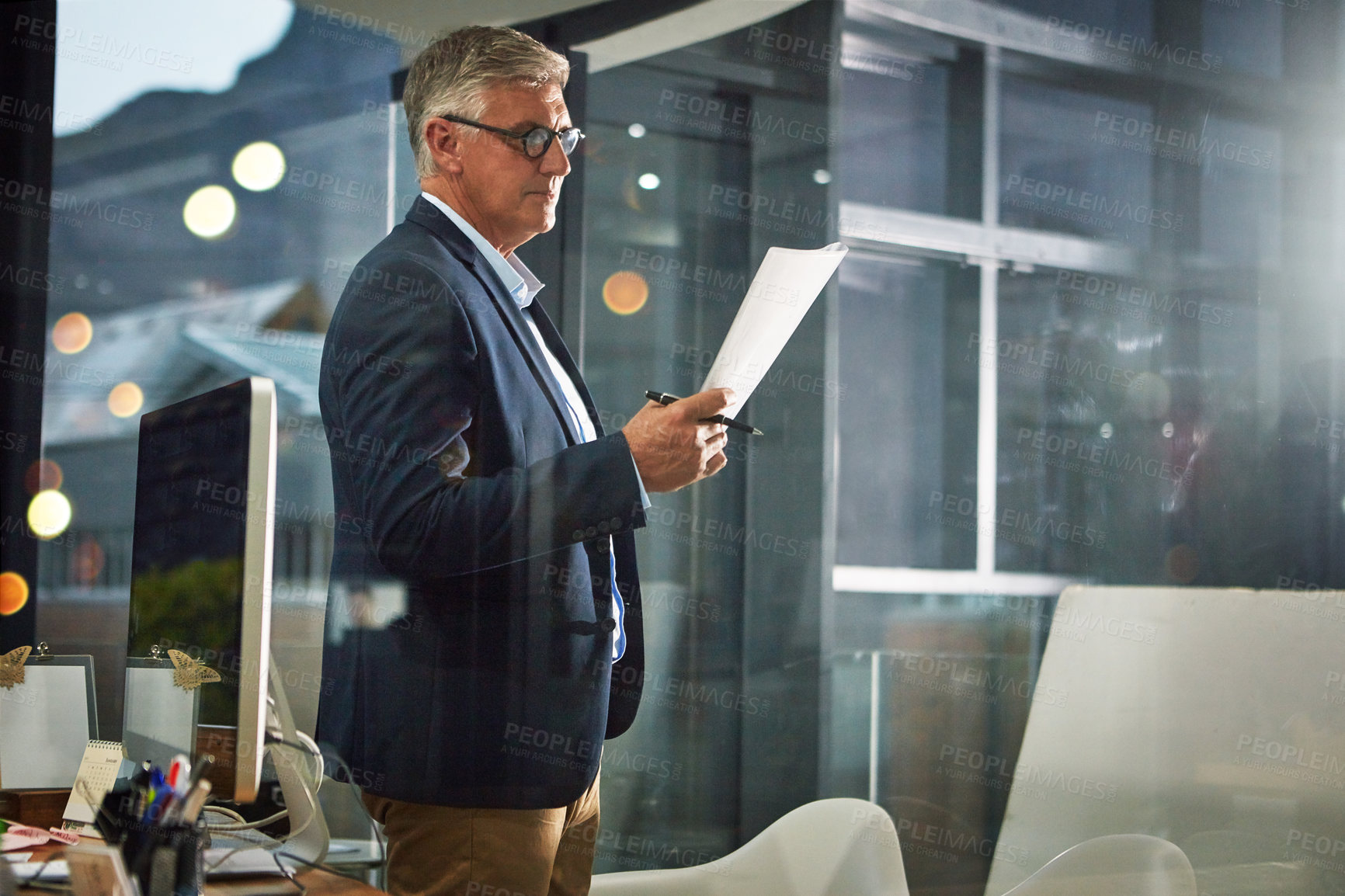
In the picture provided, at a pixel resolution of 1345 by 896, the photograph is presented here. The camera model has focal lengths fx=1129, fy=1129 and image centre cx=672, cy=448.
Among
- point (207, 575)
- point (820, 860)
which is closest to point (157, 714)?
point (207, 575)

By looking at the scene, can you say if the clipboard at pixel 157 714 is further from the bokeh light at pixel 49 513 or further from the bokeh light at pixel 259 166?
the bokeh light at pixel 259 166

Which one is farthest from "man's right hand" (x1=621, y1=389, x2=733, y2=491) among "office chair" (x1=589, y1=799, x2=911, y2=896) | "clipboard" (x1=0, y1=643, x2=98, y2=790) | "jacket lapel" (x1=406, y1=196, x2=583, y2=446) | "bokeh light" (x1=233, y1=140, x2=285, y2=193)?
"bokeh light" (x1=233, y1=140, x2=285, y2=193)

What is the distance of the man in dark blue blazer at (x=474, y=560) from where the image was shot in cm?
133

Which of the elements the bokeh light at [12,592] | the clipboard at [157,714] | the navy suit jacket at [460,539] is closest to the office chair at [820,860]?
the navy suit jacket at [460,539]

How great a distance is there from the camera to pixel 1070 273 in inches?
113

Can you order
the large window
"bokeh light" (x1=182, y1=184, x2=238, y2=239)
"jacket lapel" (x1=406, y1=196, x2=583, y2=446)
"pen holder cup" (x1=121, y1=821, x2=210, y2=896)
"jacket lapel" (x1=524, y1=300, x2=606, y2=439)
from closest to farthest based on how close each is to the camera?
1. "pen holder cup" (x1=121, y1=821, x2=210, y2=896)
2. "jacket lapel" (x1=406, y1=196, x2=583, y2=446)
3. "jacket lapel" (x1=524, y1=300, x2=606, y2=439)
4. the large window
5. "bokeh light" (x1=182, y1=184, x2=238, y2=239)

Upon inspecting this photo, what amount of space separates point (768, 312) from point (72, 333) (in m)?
1.78

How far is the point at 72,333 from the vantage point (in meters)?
2.46

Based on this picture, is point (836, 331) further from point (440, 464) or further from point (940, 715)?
point (440, 464)

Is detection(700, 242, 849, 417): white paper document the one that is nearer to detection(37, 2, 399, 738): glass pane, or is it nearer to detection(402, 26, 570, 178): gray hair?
detection(402, 26, 570, 178): gray hair

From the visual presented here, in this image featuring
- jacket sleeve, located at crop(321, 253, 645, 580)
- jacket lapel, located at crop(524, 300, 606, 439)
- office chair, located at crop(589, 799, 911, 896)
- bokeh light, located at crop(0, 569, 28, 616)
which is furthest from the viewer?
bokeh light, located at crop(0, 569, 28, 616)

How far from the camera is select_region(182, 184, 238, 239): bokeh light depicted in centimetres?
259

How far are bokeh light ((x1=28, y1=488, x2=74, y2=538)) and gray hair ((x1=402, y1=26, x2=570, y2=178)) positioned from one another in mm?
1344

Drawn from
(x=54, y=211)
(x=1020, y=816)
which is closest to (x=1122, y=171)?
(x=1020, y=816)
